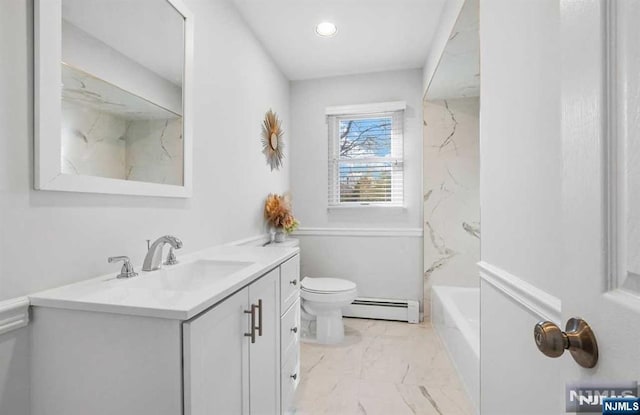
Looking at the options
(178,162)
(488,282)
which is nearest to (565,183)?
(488,282)

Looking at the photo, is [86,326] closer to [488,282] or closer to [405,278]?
[488,282]

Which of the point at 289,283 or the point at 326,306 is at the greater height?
the point at 289,283

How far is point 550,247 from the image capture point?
2.52ft

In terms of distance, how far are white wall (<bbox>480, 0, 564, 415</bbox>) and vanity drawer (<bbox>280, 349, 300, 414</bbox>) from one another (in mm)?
910

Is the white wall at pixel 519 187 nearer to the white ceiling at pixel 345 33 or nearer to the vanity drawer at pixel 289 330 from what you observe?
the vanity drawer at pixel 289 330

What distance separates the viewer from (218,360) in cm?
90

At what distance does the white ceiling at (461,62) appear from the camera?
1.73 m

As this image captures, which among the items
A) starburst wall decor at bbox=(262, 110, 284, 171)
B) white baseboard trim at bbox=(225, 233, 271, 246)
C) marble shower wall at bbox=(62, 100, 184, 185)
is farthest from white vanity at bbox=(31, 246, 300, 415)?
starburst wall decor at bbox=(262, 110, 284, 171)

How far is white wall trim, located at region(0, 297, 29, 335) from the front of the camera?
0.77 m

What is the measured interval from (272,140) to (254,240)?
0.94 metres

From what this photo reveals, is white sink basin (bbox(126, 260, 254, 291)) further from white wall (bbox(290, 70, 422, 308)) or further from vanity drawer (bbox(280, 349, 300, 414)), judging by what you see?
white wall (bbox(290, 70, 422, 308))

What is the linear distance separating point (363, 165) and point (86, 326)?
105 inches

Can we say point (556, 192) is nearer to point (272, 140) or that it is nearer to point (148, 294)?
point (148, 294)

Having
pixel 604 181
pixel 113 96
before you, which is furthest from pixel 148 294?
pixel 604 181
